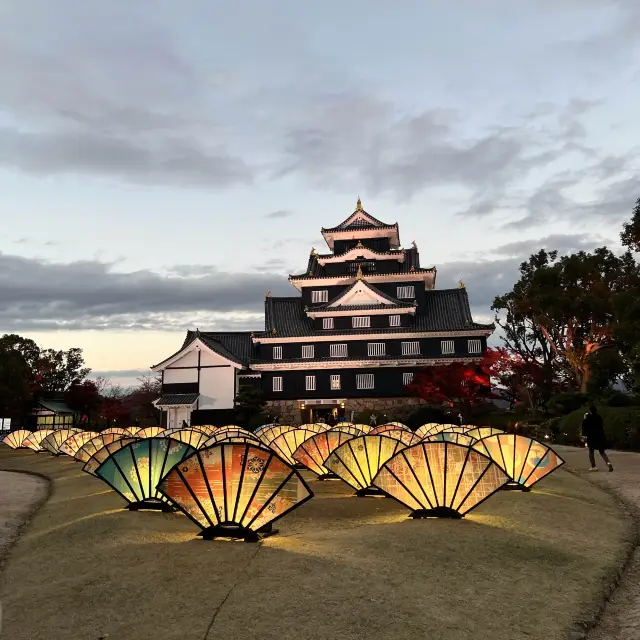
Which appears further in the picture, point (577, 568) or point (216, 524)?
point (216, 524)

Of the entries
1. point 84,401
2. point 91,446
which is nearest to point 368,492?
point 91,446

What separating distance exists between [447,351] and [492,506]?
2817 cm

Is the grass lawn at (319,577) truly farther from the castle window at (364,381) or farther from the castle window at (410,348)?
the castle window at (410,348)

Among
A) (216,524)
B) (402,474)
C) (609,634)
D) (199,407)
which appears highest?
(199,407)

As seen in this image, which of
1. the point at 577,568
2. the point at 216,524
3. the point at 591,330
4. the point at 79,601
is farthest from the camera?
the point at 591,330

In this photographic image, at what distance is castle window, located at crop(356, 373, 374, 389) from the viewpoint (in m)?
37.3

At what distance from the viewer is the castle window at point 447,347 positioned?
37.2 m

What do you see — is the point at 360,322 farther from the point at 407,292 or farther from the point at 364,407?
the point at 364,407

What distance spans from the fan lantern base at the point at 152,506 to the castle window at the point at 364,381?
27907 millimetres

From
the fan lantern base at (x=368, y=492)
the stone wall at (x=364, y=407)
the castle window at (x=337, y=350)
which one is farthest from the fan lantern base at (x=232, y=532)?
the castle window at (x=337, y=350)

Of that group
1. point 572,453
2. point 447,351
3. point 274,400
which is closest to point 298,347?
point 274,400

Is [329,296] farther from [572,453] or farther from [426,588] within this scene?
[426,588]

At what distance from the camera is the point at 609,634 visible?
492cm

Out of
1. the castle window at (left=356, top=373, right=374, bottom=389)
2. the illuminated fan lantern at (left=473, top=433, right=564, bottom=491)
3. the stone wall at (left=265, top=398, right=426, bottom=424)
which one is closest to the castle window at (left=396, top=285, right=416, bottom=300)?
the castle window at (left=356, top=373, right=374, bottom=389)
